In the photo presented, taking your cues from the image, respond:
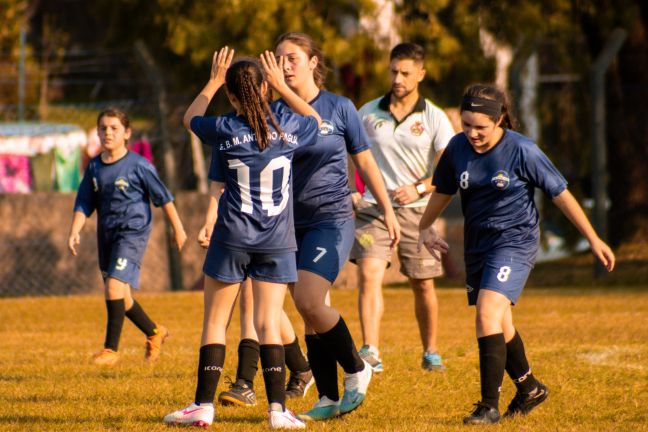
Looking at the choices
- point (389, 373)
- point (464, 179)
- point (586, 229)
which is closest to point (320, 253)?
point (464, 179)

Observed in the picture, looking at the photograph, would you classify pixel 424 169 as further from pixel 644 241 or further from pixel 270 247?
pixel 644 241

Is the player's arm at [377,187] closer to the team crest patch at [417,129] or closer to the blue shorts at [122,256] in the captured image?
the team crest patch at [417,129]

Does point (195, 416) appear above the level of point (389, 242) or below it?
below

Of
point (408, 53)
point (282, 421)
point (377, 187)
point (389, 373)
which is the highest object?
point (408, 53)

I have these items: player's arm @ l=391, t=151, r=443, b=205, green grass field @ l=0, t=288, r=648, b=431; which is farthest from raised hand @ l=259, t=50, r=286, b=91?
player's arm @ l=391, t=151, r=443, b=205

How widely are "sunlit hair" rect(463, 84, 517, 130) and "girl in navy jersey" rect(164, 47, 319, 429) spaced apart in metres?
→ 0.89

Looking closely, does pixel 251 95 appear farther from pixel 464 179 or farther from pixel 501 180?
pixel 501 180

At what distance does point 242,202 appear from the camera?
19.0ft

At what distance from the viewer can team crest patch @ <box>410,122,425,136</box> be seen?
8516 millimetres

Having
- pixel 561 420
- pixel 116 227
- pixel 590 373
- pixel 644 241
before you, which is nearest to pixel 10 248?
pixel 116 227

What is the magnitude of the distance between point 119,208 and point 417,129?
7.53 ft

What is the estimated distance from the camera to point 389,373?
800 centimetres

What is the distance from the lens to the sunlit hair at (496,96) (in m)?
6.27

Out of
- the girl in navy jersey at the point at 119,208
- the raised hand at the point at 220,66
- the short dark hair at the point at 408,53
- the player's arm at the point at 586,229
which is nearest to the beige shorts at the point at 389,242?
the short dark hair at the point at 408,53
